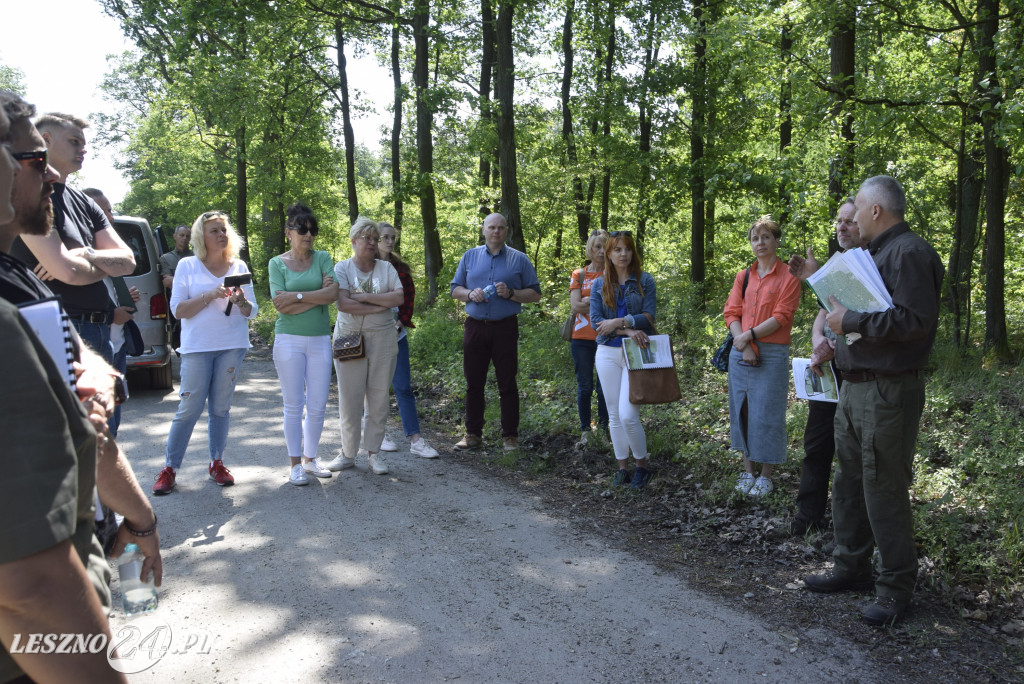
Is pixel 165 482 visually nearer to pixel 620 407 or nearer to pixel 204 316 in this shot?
pixel 204 316

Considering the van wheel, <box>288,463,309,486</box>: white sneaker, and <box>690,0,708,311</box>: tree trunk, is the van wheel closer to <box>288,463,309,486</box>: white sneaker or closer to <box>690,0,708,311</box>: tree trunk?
<box>288,463,309,486</box>: white sneaker

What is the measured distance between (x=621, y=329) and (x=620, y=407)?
0.70 metres

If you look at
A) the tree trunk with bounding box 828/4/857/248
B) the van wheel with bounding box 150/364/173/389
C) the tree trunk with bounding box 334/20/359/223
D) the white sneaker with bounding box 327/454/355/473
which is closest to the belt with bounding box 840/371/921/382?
the white sneaker with bounding box 327/454/355/473

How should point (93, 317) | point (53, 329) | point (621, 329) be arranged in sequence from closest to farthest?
point (53, 329), point (93, 317), point (621, 329)

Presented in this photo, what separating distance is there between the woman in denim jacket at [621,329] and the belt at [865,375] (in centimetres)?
217

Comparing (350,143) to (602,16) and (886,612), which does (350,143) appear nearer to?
(602,16)

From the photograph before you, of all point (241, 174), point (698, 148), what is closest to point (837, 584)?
point (698, 148)

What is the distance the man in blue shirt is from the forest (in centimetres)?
73

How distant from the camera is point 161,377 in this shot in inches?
403

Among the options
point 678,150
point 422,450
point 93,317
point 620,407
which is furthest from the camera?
point 678,150

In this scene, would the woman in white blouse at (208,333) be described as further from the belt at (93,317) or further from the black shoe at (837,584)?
the black shoe at (837,584)

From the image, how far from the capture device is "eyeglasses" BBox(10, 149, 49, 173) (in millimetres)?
1855

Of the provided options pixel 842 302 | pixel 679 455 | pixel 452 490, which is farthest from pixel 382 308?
pixel 842 302

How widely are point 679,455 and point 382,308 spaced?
3.10m
